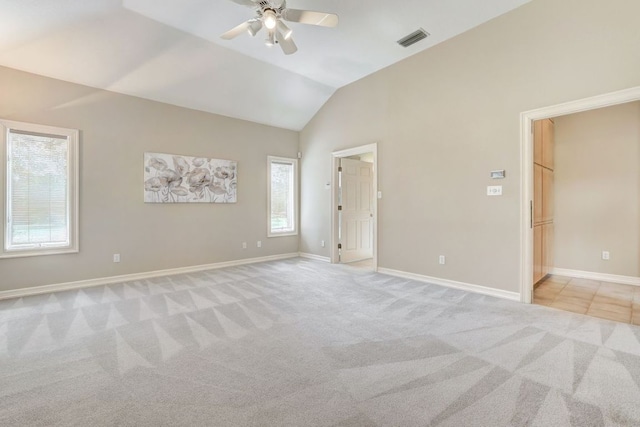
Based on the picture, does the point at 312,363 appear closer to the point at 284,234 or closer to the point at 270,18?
the point at 270,18

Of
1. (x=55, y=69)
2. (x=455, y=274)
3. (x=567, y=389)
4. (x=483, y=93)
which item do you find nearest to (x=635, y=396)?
(x=567, y=389)

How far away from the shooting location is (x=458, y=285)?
4.07 meters

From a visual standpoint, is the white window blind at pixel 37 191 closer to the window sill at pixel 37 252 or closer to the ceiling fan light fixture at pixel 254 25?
the window sill at pixel 37 252

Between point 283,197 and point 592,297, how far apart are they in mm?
5440

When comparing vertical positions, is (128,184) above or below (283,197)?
above

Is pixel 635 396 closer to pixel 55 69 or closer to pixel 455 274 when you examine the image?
pixel 455 274

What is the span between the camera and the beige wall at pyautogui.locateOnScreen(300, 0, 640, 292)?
3057mm

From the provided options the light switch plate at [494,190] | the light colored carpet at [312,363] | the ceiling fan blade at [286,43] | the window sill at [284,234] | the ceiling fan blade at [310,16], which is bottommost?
the light colored carpet at [312,363]

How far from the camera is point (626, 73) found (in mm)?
2850

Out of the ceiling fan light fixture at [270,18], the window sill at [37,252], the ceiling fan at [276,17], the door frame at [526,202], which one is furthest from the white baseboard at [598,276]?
the window sill at [37,252]

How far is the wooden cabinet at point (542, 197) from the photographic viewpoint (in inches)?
156

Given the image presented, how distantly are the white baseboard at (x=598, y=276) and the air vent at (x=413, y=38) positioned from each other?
4441mm

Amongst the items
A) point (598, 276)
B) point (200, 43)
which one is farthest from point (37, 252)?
point (598, 276)

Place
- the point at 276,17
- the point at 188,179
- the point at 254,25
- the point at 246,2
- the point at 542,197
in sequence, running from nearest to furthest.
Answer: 1. the point at 246,2
2. the point at 276,17
3. the point at 254,25
4. the point at 542,197
5. the point at 188,179
